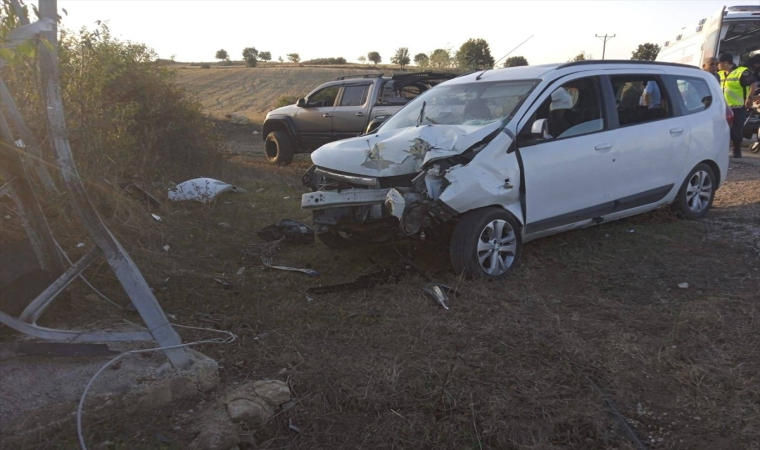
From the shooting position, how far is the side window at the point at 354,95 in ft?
38.2

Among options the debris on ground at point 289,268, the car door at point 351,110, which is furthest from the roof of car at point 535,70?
the car door at point 351,110

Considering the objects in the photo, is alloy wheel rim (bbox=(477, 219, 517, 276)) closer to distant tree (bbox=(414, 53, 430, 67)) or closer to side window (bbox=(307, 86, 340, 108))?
side window (bbox=(307, 86, 340, 108))

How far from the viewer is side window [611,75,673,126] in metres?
6.11

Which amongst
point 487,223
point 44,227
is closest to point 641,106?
point 487,223

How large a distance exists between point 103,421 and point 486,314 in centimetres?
259

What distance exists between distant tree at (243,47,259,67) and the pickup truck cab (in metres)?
42.3

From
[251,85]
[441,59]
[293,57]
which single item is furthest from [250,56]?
[441,59]

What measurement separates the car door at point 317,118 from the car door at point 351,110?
0.51 ft

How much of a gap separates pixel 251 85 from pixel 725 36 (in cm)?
2928

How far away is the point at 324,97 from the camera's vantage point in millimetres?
12242

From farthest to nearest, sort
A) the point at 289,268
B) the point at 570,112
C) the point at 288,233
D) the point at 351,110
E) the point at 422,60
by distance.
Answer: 1. the point at 422,60
2. the point at 351,110
3. the point at 288,233
4. the point at 570,112
5. the point at 289,268

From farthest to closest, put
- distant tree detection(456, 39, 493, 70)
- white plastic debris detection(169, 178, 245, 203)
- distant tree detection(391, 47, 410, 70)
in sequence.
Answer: distant tree detection(391, 47, 410, 70)
distant tree detection(456, 39, 493, 70)
white plastic debris detection(169, 178, 245, 203)

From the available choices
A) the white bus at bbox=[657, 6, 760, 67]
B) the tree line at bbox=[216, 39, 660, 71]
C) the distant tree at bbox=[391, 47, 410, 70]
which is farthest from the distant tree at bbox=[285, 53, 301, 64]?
the white bus at bbox=[657, 6, 760, 67]

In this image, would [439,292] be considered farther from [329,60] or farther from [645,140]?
[329,60]
